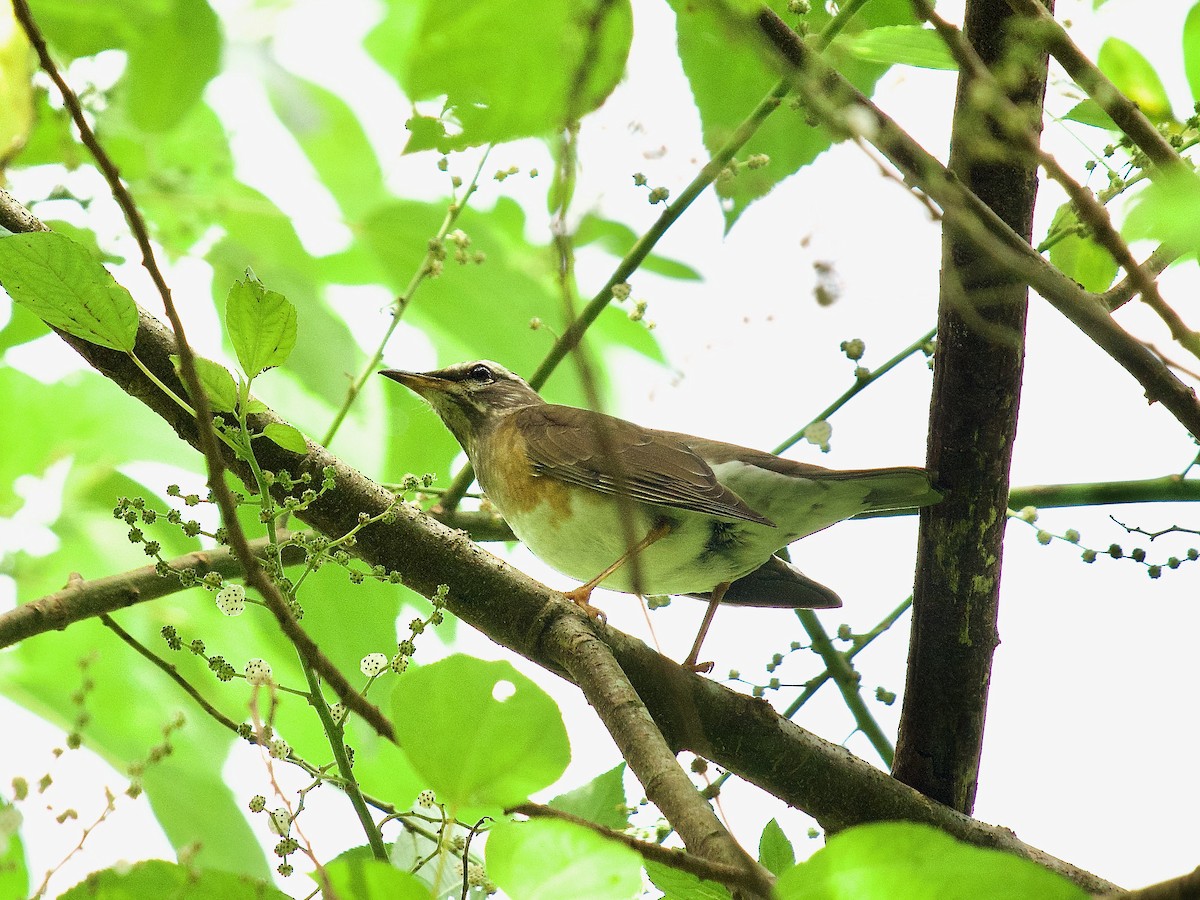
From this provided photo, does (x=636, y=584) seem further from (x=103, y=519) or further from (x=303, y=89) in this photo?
(x=303, y=89)

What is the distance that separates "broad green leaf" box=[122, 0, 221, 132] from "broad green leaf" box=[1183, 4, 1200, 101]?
2.43 meters

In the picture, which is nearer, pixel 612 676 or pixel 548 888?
pixel 548 888

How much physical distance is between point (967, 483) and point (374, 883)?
7.62 ft

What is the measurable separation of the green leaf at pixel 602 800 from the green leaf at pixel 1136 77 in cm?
177

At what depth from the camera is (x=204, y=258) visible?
3.61 meters

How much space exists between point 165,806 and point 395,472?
1.15 metres

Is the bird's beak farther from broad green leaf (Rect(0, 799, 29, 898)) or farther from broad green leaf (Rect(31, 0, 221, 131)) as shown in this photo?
broad green leaf (Rect(0, 799, 29, 898))

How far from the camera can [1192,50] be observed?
6.81 ft

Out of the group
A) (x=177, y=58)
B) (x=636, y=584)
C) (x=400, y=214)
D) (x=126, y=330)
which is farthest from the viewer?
(x=400, y=214)

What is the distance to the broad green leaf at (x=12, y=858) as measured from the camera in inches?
66.7

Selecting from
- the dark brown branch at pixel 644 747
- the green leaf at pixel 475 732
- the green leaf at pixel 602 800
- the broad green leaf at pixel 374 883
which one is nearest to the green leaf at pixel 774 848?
the dark brown branch at pixel 644 747

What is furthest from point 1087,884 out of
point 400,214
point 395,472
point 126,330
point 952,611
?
point 400,214

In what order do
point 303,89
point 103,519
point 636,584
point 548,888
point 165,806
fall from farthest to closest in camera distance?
point 303,89 → point 103,519 → point 165,806 → point 636,584 → point 548,888

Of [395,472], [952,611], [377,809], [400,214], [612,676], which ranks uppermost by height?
[400,214]
